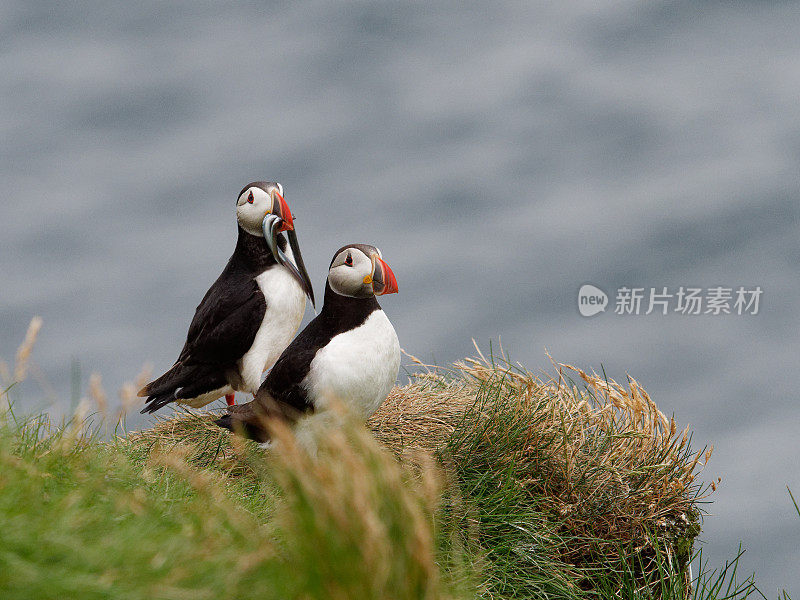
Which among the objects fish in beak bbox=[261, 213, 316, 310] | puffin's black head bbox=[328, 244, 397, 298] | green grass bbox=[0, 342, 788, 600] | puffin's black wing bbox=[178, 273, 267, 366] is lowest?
green grass bbox=[0, 342, 788, 600]

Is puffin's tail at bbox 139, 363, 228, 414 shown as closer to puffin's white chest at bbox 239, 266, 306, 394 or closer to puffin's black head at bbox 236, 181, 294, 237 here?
puffin's white chest at bbox 239, 266, 306, 394

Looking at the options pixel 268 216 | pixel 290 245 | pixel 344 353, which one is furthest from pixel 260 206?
pixel 344 353

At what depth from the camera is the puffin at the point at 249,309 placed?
6.92 metres

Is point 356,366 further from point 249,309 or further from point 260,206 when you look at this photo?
point 260,206

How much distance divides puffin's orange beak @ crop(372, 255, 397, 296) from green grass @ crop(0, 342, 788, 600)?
114 centimetres

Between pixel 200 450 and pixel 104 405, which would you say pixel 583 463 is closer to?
pixel 200 450

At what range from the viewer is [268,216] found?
685cm

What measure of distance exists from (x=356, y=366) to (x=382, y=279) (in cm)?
61

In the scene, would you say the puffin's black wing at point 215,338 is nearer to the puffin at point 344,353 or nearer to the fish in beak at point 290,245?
the fish in beak at point 290,245

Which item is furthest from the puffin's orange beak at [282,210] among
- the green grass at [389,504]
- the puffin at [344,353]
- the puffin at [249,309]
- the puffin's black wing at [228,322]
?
the green grass at [389,504]

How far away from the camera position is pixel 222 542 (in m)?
3.72

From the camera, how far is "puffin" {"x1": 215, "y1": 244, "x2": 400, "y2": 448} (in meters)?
5.76

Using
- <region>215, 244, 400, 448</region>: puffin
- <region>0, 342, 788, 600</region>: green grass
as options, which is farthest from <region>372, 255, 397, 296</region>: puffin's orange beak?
<region>0, 342, 788, 600</region>: green grass

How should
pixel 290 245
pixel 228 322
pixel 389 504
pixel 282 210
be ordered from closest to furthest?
pixel 389 504, pixel 282 210, pixel 228 322, pixel 290 245
